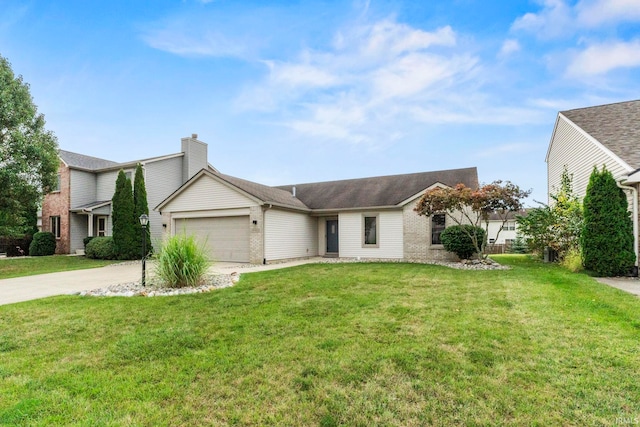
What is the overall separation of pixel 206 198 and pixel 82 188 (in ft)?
37.1

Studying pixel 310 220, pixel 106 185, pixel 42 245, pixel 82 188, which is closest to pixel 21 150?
pixel 106 185

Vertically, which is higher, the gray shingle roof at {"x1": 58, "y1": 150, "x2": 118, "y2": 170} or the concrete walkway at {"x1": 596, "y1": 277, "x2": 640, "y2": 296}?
the gray shingle roof at {"x1": 58, "y1": 150, "x2": 118, "y2": 170}

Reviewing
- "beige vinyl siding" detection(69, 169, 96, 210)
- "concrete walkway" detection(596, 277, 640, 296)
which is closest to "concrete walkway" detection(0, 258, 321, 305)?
"beige vinyl siding" detection(69, 169, 96, 210)

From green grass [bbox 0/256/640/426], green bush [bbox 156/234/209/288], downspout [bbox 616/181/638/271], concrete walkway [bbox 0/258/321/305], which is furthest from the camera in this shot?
downspout [bbox 616/181/638/271]

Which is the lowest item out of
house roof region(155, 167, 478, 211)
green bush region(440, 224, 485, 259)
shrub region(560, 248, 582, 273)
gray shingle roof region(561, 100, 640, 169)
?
shrub region(560, 248, 582, 273)

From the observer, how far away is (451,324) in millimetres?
4605

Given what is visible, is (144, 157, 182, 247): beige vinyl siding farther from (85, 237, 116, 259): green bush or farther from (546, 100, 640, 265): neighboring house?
(546, 100, 640, 265): neighboring house

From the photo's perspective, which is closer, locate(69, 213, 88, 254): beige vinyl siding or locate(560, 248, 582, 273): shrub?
locate(560, 248, 582, 273): shrub

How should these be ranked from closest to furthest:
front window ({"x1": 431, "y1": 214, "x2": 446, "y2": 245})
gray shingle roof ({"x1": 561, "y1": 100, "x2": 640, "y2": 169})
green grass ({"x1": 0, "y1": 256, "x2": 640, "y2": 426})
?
green grass ({"x1": 0, "y1": 256, "x2": 640, "y2": 426}) → gray shingle roof ({"x1": 561, "y1": 100, "x2": 640, "y2": 169}) → front window ({"x1": 431, "y1": 214, "x2": 446, "y2": 245})

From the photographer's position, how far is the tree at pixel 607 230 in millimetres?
9023

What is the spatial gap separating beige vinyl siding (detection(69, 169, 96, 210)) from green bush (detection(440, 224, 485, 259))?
22.0m

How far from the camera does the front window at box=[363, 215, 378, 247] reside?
1594 cm

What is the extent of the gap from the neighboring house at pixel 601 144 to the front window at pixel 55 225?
28.2m

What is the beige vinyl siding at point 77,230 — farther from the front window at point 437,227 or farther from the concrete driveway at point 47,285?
the front window at point 437,227
